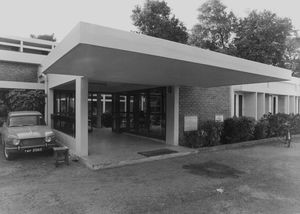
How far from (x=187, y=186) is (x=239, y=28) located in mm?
23117

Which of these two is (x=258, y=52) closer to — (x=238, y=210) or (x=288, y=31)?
(x=288, y=31)

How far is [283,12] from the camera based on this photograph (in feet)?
73.2

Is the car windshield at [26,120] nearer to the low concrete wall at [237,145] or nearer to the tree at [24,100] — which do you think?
the tree at [24,100]

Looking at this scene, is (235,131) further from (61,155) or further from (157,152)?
(61,155)

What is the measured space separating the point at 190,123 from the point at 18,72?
10.5 metres

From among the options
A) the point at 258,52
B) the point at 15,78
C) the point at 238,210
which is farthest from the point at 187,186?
the point at 258,52

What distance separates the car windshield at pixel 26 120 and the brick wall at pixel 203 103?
5.59 metres

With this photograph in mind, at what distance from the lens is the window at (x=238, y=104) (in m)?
12.0

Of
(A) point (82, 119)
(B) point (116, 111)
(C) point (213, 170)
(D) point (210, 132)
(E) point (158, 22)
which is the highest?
(E) point (158, 22)

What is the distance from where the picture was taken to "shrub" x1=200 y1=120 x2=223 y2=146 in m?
8.73

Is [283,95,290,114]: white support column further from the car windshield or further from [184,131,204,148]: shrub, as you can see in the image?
the car windshield

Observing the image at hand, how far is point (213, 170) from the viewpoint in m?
5.85

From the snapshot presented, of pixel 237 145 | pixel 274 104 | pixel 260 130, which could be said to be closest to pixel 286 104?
pixel 274 104

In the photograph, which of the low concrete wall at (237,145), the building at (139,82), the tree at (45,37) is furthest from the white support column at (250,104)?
the tree at (45,37)
